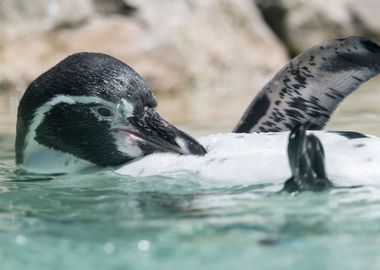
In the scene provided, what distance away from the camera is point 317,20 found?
10.4 meters

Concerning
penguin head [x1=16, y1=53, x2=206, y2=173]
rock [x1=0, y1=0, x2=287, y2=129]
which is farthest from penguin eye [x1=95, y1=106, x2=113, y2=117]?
rock [x1=0, y1=0, x2=287, y2=129]

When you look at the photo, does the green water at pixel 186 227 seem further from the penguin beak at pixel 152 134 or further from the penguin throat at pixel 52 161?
the penguin throat at pixel 52 161

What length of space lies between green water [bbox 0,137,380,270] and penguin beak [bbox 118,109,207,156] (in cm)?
27

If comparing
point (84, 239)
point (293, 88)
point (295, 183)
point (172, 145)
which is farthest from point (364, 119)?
point (84, 239)

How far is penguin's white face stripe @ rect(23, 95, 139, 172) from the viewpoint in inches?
159

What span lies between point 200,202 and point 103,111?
3.03ft

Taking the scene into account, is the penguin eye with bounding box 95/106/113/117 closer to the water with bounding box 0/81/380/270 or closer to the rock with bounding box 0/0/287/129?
the water with bounding box 0/81/380/270

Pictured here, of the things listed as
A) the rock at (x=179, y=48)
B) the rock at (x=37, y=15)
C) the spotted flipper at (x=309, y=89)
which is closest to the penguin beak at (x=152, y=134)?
the spotted flipper at (x=309, y=89)

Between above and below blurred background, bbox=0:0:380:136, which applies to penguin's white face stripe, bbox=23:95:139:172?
below

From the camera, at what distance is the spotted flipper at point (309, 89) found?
4445mm

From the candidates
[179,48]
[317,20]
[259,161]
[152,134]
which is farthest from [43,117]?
[317,20]

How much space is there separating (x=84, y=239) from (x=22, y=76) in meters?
5.59

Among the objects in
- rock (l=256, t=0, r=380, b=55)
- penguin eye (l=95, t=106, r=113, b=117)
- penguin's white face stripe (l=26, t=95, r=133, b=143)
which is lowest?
penguin eye (l=95, t=106, r=113, b=117)

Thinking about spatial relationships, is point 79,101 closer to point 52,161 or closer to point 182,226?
point 52,161
